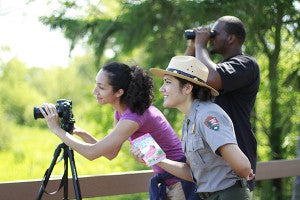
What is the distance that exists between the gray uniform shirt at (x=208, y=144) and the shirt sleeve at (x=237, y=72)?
0.31 metres

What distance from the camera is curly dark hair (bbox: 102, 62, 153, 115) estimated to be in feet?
8.81

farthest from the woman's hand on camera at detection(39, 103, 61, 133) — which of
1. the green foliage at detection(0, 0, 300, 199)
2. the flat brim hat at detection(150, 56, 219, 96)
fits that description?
the green foliage at detection(0, 0, 300, 199)

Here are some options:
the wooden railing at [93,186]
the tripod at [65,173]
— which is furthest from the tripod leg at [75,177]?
the wooden railing at [93,186]

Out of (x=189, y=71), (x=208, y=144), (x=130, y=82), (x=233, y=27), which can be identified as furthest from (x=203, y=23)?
(x=208, y=144)

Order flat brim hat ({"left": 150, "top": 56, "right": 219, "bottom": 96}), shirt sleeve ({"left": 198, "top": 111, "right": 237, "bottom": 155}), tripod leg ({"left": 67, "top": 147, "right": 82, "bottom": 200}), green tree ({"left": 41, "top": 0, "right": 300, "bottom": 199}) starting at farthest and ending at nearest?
green tree ({"left": 41, "top": 0, "right": 300, "bottom": 199}) → tripod leg ({"left": 67, "top": 147, "right": 82, "bottom": 200}) → flat brim hat ({"left": 150, "top": 56, "right": 219, "bottom": 96}) → shirt sleeve ({"left": 198, "top": 111, "right": 237, "bottom": 155})

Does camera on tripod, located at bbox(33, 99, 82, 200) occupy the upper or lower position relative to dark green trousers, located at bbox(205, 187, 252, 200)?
upper

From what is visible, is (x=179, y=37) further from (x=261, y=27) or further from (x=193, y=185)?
(x=193, y=185)

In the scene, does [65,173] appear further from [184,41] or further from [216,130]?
[184,41]

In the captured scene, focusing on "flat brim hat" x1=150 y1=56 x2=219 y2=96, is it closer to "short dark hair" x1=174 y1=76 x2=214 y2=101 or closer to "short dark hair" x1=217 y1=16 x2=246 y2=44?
"short dark hair" x1=174 y1=76 x2=214 y2=101

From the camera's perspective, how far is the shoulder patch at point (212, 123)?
2.08 metres

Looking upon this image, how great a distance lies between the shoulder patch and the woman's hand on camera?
2.64 ft

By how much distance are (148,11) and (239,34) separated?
2075mm

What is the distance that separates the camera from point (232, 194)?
7.12 feet

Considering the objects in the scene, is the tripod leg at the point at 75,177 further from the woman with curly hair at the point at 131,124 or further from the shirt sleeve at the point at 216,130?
the shirt sleeve at the point at 216,130
